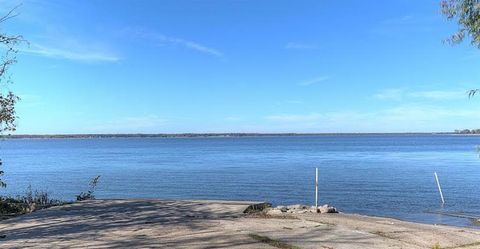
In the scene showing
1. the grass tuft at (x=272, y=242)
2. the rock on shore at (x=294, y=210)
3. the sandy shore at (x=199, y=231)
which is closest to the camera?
the grass tuft at (x=272, y=242)

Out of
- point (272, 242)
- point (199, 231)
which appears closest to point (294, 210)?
point (199, 231)

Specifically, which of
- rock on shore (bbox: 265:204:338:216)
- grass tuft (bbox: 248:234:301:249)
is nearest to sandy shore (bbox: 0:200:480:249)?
grass tuft (bbox: 248:234:301:249)

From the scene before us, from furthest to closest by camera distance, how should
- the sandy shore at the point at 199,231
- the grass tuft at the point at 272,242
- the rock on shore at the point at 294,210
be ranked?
the rock on shore at the point at 294,210
the sandy shore at the point at 199,231
the grass tuft at the point at 272,242

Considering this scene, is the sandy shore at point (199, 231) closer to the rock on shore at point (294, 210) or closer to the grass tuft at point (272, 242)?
the grass tuft at point (272, 242)

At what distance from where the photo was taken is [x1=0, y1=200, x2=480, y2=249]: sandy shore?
29.6ft

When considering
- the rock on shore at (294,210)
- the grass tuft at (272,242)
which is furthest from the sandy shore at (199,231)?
the rock on shore at (294,210)

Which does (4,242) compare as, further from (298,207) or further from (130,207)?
(298,207)

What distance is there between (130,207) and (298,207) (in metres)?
5.11

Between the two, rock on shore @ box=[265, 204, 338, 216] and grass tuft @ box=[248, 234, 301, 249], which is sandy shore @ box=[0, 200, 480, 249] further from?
rock on shore @ box=[265, 204, 338, 216]

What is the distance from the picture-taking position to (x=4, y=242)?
929 cm

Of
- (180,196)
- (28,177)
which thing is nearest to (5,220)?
(180,196)

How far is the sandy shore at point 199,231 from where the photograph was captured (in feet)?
29.6

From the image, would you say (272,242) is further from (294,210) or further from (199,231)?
(294,210)

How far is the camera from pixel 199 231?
10.1 meters
